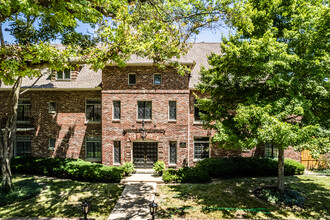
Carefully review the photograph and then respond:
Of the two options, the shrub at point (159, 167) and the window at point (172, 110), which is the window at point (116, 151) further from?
the window at point (172, 110)

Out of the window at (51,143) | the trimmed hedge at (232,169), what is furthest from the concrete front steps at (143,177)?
the window at (51,143)

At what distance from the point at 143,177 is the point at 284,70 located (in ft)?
34.6

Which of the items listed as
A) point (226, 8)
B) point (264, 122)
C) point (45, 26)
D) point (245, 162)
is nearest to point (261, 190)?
point (245, 162)

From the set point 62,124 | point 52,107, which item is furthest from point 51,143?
point 52,107

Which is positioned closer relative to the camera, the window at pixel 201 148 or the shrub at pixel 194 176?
the shrub at pixel 194 176

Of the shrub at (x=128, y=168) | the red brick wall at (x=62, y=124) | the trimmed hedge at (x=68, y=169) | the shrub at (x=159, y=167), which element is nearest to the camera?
the trimmed hedge at (x=68, y=169)

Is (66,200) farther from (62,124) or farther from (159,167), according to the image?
(62,124)

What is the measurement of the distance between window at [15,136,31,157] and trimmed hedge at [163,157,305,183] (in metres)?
12.6

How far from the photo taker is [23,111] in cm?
1598

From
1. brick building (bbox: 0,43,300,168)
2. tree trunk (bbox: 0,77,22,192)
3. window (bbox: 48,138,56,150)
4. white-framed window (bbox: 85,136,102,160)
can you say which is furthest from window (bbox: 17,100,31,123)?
white-framed window (bbox: 85,136,102,160)

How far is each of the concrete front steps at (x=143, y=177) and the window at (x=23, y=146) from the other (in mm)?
9920

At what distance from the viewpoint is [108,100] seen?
1398 centimetres

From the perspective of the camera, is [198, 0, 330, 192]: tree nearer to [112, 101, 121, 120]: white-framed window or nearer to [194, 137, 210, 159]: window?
[194, 137, 210, 159]: window

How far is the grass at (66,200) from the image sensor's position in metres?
7.94
